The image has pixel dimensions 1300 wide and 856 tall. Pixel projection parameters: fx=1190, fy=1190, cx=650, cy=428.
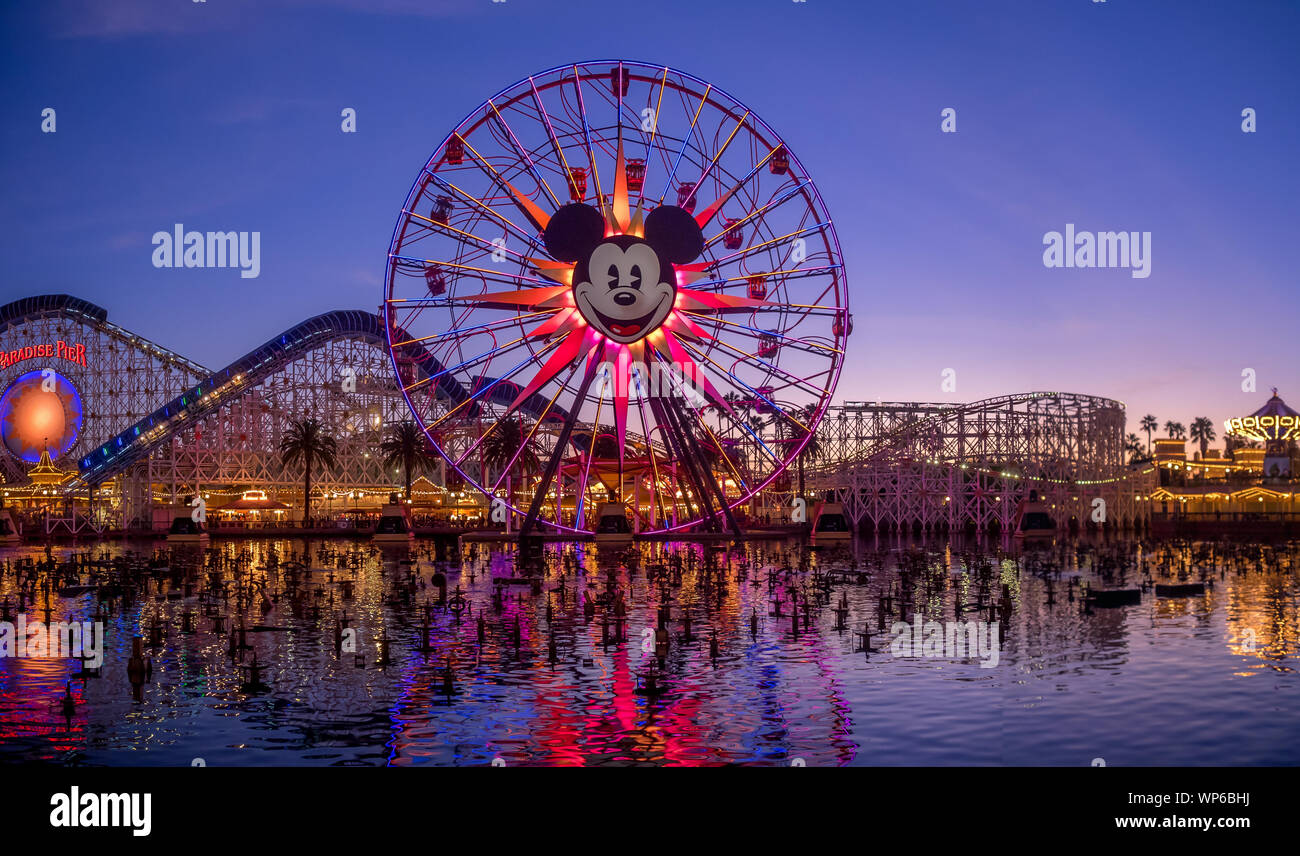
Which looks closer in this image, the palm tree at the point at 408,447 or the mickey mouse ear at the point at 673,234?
the mickey mouse ear at the point at 673,234

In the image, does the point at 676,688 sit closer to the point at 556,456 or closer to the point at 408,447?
the point at 556,456

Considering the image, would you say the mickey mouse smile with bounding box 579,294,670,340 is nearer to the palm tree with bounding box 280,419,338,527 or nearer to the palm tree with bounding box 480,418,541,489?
the palm tree with bounding box 480,418,541,489

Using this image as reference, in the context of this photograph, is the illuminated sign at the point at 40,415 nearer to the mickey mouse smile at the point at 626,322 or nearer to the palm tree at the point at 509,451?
the palm tree at the point at 509,451

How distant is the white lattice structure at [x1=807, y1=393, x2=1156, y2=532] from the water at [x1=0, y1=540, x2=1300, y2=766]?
4633 centimetres

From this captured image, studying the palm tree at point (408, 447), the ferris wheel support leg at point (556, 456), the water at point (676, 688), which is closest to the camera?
the water at point (676, 688)

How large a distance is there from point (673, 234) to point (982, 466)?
162 feet

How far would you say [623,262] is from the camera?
4284 cm

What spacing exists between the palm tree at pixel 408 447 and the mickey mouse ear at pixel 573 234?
153ft

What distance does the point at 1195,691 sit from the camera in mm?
19516

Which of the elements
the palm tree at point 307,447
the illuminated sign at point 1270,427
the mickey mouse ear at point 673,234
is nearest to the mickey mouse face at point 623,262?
the mickey mouse ear at point 673,234

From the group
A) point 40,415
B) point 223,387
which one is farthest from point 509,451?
point 40,415

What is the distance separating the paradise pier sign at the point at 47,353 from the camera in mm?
93625

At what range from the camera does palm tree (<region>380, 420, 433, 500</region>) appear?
89.1 m
